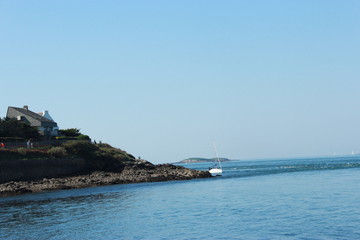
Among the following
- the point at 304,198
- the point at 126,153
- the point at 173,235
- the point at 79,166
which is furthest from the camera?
the point at 126,153

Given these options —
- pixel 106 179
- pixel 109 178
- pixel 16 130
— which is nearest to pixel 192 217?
pixel 106 179

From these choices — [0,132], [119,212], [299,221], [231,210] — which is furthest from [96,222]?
[0,132]

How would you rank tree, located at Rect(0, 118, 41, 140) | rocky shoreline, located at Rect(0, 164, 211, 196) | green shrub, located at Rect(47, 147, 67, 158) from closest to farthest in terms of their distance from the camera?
rocky shoreline, located at Rect(0, 164, 211, 196) < green shrub, located at Rect(47, 147, 67, 158) < tree, located at Rect(0, 118, 41, 140)

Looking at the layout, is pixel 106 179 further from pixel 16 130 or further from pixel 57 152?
pixel 16 130

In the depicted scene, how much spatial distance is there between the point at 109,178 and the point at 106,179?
141cm

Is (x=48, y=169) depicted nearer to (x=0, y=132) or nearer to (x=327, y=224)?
(x=0, y=132)

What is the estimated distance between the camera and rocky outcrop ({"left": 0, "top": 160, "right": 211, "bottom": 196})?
62.8 meters

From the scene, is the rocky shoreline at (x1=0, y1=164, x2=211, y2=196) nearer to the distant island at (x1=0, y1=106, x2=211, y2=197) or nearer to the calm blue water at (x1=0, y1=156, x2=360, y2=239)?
the distant island at (x1=0, y1=106, x2=211, y2=197)

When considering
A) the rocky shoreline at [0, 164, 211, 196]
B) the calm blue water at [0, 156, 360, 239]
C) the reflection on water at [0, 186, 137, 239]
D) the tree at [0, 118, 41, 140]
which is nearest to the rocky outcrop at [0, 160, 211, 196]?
the rocky shoreline at [0, 164, 211, 196]

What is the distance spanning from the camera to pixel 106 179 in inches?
2995

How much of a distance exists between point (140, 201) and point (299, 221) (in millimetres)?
21052

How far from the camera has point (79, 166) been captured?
270 ft

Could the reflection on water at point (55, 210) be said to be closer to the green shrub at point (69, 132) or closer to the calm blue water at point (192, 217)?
the calm blue water at point (192, 217)

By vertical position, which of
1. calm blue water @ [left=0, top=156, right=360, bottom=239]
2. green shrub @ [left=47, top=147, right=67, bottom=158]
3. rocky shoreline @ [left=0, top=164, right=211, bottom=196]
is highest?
green shrub @ [left=47, top=147, right=67, bottom=158]
